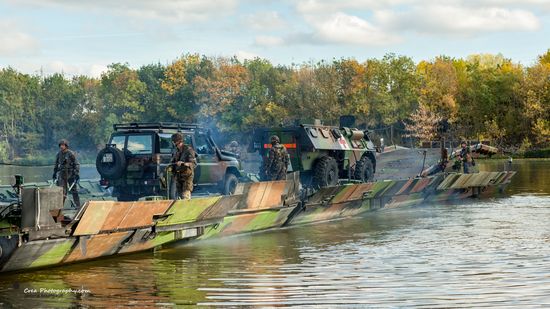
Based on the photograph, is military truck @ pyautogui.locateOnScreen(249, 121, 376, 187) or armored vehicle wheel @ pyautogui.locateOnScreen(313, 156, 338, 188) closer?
military truck @ pyautogui.locateOnScreen(249, 121, 376, 187)

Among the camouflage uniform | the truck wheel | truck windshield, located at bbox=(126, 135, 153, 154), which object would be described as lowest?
the truck wheel

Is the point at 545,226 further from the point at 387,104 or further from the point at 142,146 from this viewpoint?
the point at 387,104

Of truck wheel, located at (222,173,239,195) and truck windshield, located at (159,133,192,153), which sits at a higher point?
truck windshield, located at (159,133,192,153)

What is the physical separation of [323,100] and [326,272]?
7176cm

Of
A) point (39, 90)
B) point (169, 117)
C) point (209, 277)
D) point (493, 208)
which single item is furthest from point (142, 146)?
point (39, 90)

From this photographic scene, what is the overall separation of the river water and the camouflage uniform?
122 cm

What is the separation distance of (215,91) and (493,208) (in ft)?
210

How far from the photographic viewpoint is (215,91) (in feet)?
297

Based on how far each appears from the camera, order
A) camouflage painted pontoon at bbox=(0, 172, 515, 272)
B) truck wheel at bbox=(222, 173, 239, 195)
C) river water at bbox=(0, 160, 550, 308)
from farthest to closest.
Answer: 1. truck wheel at bbox=(222, 173, 239, 195)
2. camouflage painted pontoon at bbox=(0, 172, 515, 272)
3. river water at bbox=(0, 160, 550, 308)

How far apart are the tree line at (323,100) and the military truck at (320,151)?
189 feet

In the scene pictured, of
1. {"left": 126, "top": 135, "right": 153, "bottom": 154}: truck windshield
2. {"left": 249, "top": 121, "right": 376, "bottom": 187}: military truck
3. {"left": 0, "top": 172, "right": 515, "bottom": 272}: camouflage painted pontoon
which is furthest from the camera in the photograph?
{"left": 249, "top": 121, "right": 376, "bottom": 187}: military truck

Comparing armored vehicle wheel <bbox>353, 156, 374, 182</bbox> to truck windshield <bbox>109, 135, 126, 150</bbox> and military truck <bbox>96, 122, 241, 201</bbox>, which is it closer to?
military truck <bbox>96, 122, 241, 201</bbox>

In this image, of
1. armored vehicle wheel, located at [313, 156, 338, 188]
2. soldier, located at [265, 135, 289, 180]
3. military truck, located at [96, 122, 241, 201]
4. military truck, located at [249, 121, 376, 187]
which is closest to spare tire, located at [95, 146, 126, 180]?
military truck, located at [96, 122, 241, 201]

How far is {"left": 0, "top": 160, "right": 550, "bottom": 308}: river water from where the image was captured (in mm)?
12648
